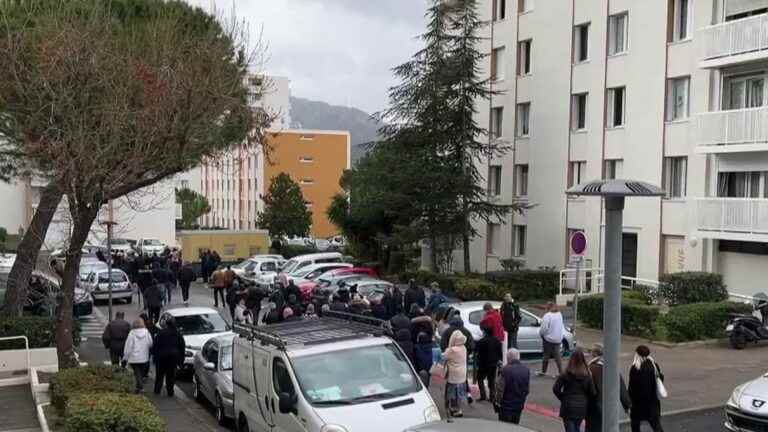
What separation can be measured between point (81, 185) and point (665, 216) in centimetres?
2146

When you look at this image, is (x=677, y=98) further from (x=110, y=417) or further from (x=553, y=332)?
(x=110, y=417)

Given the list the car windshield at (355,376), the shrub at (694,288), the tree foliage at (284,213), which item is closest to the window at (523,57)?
the shrub at (694,288)

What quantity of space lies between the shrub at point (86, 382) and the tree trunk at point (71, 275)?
6.41ft

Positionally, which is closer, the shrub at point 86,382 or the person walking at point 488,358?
the shrub at point 86,382

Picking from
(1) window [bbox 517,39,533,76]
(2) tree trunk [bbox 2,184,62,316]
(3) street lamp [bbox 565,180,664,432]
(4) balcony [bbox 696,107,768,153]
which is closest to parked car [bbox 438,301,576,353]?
(2) tree trunk [bbox 2,184,62,316]

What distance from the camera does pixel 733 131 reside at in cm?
2519

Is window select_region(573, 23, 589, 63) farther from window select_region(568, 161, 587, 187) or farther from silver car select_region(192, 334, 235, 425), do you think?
silver car select_region(192, 334, 235, 425)

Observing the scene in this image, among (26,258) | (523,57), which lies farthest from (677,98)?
(26,258)

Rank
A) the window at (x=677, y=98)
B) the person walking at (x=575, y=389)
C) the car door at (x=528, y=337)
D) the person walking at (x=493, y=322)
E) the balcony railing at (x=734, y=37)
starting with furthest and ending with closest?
1. the window at (x=677, y=98)
2. the balcony railing at (x=734, y=37)
3. the car door at (x=528, y=337)
4. the person walking at (x=493, y=322)
5. the person walking at (x=575, y=389)

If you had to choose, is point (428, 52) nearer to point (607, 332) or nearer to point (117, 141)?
point (117, 141)

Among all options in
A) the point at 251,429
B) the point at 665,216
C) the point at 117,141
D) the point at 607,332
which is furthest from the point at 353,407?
the point at 665,216

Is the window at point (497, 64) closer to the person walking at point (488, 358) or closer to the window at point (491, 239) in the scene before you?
the window at point (491, 239)

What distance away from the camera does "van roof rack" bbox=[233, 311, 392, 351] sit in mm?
10594

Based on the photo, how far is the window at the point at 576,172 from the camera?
33469 millimetres
